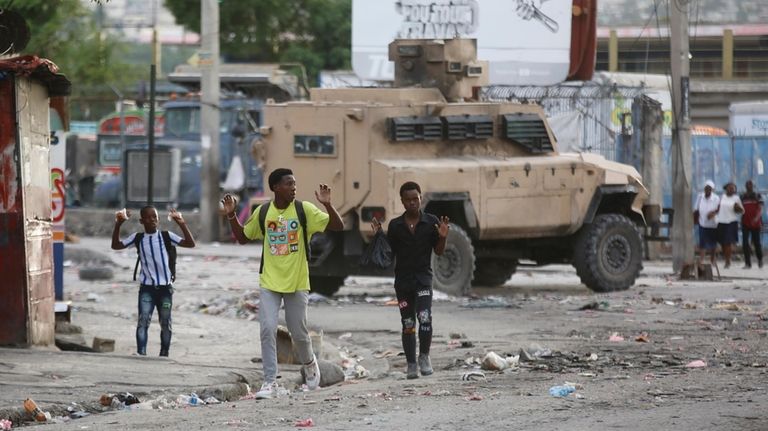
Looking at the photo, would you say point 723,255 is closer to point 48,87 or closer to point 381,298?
point 381,298

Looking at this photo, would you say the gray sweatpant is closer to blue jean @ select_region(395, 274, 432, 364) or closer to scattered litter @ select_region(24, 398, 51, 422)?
blue jean @ select_region(395, 274, 432, 364)

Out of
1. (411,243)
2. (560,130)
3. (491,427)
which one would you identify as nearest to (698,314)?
(411,243)

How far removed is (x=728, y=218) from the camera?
26891 millimetres

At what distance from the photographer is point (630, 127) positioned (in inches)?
1181

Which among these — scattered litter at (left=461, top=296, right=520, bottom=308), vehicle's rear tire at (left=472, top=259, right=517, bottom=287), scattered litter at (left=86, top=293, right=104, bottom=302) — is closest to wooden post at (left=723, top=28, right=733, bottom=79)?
vehicle's rear tire at (left=472, top=259, right=517, bottom=287)

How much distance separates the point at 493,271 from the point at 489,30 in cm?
1170

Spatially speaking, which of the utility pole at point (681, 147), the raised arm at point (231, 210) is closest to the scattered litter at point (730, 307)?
the utility pole at point (681, 147)

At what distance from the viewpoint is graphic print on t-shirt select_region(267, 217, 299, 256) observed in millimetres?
11867

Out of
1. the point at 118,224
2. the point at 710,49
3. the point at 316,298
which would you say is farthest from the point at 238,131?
the point at 710,49

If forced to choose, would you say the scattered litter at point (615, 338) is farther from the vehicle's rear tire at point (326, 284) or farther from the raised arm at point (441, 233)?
the vehicle's rear tire at point (326, 284)

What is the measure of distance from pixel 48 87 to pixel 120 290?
8.69 meters

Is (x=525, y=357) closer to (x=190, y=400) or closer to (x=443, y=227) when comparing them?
(x=443, y=227)

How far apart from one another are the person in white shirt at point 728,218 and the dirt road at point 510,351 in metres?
1.18

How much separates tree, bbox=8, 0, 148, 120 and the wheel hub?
836cm
